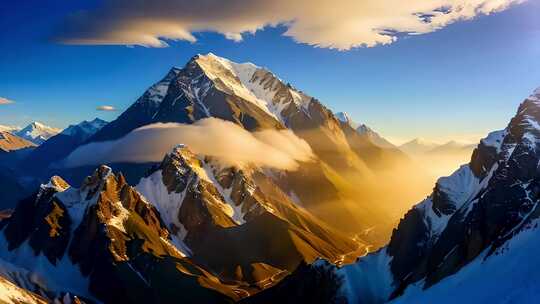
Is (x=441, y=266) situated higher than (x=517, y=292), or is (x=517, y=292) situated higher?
(x=517, y=292)

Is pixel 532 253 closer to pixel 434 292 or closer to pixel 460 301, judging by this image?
pixel 460 301

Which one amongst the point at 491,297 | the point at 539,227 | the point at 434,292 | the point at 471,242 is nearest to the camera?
the point at 491,297

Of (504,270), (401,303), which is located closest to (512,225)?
(401,303)

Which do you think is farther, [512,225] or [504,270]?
[512,225]

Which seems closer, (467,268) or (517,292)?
(517,292)

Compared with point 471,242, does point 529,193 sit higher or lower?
higher

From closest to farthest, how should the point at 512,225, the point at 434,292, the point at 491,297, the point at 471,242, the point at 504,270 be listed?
the point at 491,297 → the point at 504,270 → the point at 434,292 → the point at 512,225 → the point at 471,242

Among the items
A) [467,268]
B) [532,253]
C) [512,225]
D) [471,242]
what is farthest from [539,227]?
[471,242]

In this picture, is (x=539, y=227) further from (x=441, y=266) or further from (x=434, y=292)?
(x=441, y=266)

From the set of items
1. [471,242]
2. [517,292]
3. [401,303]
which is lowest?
[401,303]
